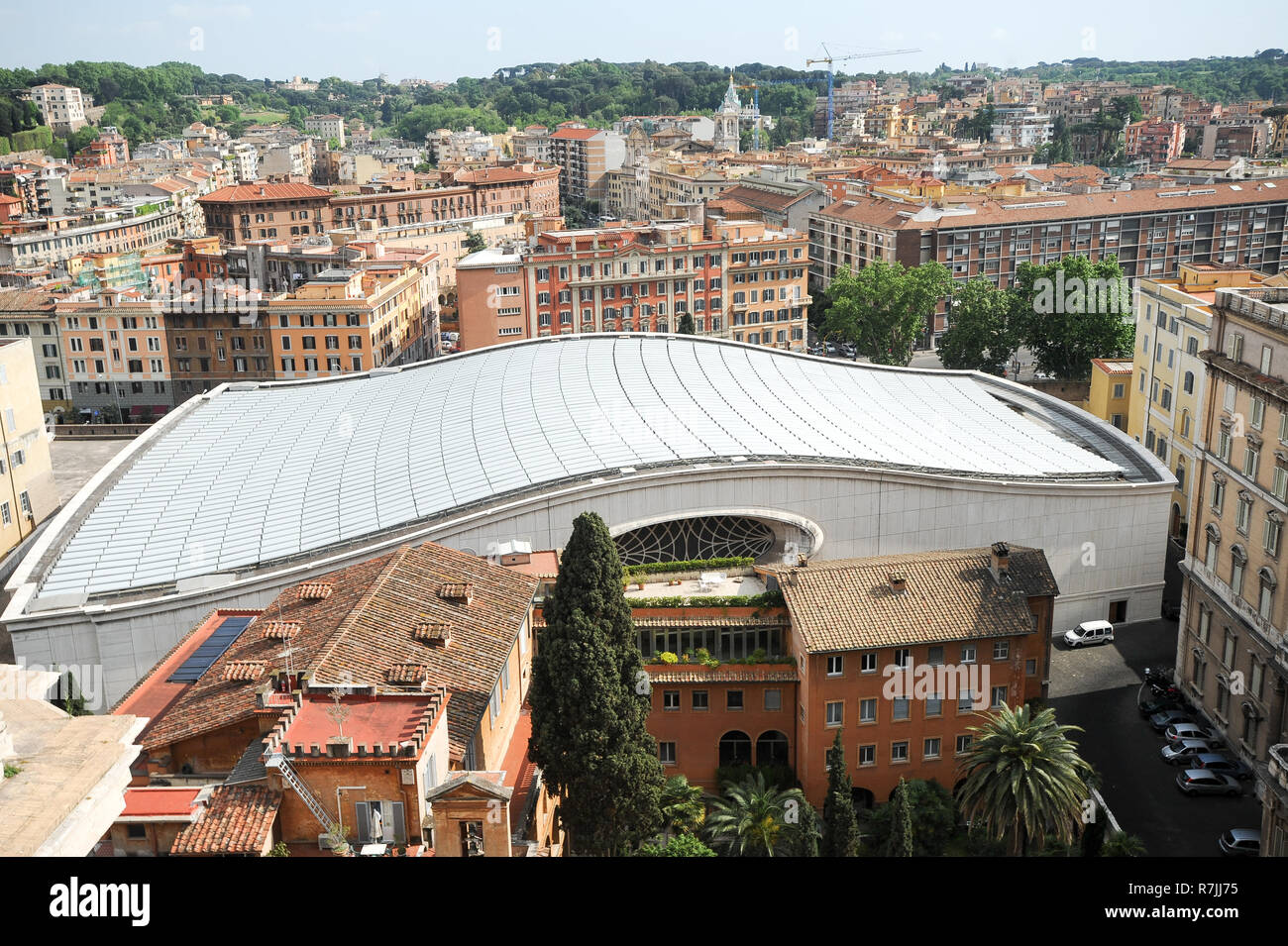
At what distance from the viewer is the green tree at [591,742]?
70.9 ft

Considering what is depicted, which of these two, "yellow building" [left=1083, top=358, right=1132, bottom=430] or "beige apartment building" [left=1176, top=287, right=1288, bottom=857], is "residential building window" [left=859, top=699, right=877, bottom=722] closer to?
"beige apartment building" [left=1176, top=287, right=1288, bottom=857]

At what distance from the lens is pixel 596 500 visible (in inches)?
1277

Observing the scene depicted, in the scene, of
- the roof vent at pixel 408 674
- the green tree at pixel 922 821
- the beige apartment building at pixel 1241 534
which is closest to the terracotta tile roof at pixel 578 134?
the beige apartment building at pixel 1241 534

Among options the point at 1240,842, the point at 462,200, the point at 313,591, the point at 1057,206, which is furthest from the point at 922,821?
the point at 462,200

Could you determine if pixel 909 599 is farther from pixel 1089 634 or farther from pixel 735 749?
pixel 1089 634

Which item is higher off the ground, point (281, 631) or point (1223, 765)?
point (281, 631)

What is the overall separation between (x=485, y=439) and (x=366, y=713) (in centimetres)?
1889

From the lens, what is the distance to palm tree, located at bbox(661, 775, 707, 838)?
25.9m

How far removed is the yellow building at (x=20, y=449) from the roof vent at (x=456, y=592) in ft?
69.8

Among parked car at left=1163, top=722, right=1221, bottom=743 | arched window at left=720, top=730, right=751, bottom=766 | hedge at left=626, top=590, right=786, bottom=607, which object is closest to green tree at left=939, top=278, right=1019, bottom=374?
parked car at left=1163, top=722, right=1221, bottom=743

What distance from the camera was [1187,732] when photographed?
31703 mm

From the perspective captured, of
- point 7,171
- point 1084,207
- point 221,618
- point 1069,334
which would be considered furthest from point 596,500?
point 7,171

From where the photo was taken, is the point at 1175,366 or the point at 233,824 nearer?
the point at 233,824

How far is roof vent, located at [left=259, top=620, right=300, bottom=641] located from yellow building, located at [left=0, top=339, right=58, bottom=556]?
64.3ft
